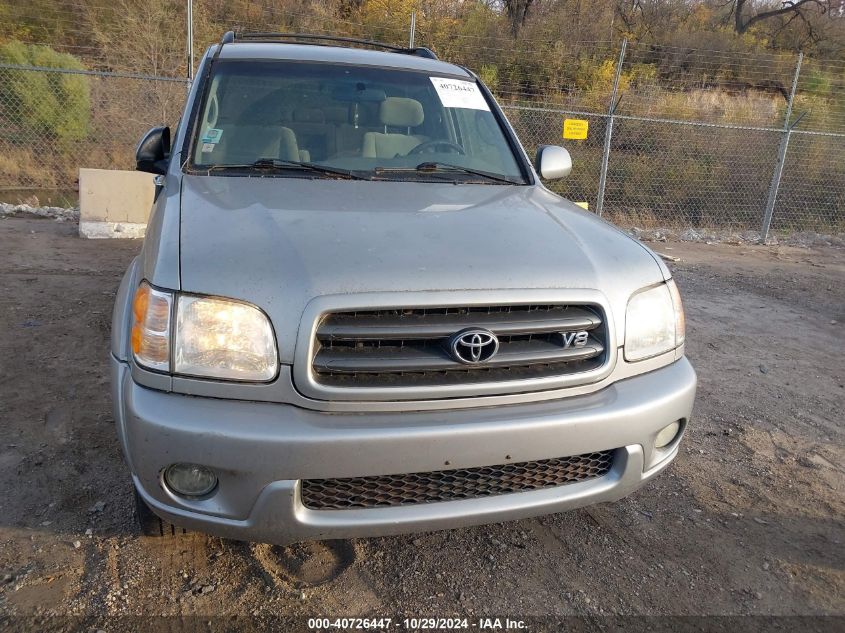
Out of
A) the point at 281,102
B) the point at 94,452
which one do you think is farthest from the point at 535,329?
the point at 94,452

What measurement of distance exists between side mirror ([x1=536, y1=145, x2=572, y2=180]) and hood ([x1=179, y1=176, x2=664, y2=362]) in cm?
73

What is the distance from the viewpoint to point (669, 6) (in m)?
22.0

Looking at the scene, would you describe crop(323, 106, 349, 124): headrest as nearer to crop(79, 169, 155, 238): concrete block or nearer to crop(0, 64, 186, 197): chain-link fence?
crop(79, 169, 155, 238): concrete block

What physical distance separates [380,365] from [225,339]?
1.53 ft

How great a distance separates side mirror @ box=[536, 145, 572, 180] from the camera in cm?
346

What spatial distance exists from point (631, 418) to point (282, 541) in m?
1.19

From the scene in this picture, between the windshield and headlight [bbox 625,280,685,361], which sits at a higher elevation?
the windshield

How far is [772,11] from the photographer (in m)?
25.5

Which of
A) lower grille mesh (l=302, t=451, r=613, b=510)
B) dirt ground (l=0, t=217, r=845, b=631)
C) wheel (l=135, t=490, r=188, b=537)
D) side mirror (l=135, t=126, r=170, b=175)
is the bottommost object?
dirt ground (l=0, t=217, r=845, b=631)

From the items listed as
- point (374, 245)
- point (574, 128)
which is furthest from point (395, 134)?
A: point (574, 128)

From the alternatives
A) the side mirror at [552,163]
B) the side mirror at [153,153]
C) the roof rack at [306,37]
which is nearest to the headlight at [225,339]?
the side mirror at [153,153]

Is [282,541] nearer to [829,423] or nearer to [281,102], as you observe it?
[281,102]

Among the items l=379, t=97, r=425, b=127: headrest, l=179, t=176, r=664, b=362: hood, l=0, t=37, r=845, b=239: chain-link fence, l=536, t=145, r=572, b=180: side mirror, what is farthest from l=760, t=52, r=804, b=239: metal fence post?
l=179, t=176, r=664, b=362: hood

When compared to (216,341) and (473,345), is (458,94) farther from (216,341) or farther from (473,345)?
(216,341)
